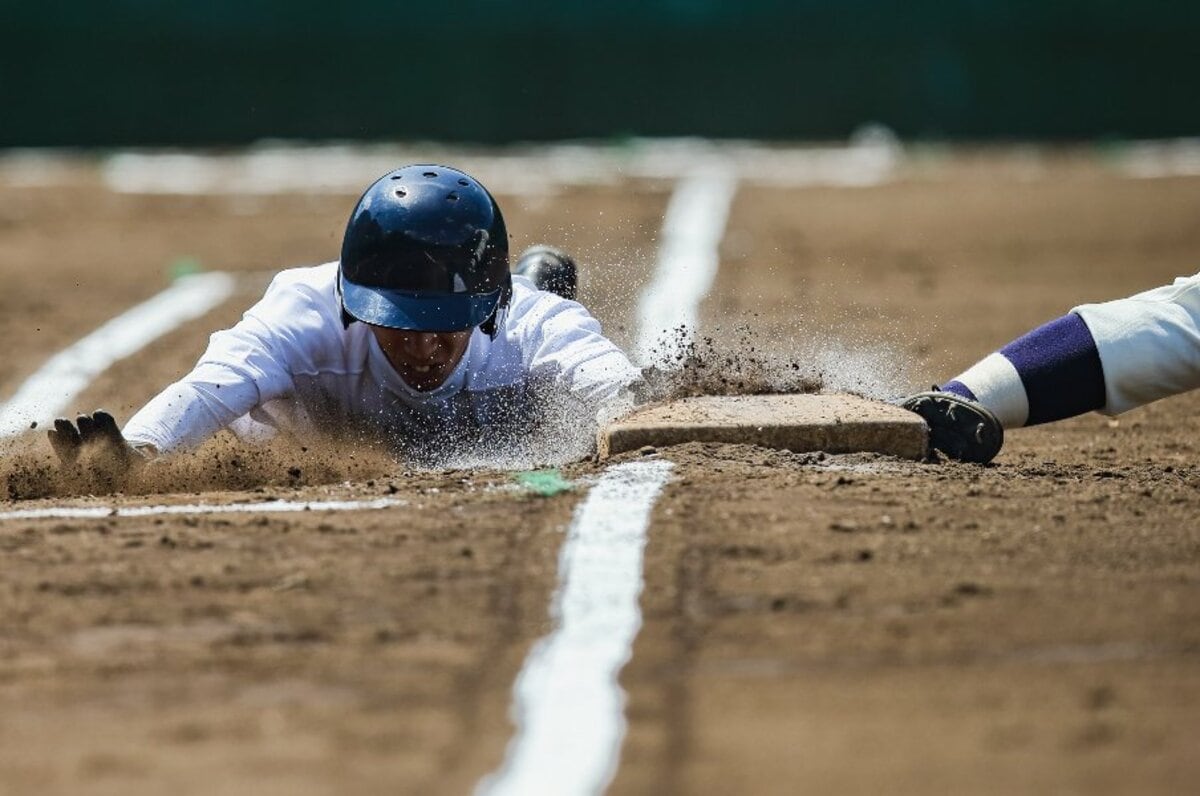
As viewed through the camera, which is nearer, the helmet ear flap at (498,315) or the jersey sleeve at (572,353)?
the jersey sleeve at (572,353)

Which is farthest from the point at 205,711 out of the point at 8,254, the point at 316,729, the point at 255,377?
the point at 8,254

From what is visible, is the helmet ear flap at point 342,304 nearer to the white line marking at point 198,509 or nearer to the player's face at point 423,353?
the player's face at point 423,353

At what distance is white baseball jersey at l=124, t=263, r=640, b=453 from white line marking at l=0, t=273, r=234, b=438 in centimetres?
125

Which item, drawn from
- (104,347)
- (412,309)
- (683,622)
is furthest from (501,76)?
(683,622)

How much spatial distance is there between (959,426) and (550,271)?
2221 mm

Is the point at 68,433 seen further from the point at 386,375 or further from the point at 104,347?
the point at 104,347

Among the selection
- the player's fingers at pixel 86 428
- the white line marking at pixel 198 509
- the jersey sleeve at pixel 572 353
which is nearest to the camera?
the white line marking at pixel 198 509

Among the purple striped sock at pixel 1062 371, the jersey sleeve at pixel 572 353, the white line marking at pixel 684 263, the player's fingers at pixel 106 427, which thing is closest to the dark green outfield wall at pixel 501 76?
the white line marking at pixel 684 263

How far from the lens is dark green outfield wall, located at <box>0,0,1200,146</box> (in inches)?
618

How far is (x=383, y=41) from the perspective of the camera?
623 inches

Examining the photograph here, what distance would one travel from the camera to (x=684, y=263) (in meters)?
10.0

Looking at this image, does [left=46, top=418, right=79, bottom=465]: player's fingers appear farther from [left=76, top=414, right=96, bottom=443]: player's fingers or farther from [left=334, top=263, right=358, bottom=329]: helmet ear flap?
[left=334, top=263, right=358, bottom=329]: helmet ear flap

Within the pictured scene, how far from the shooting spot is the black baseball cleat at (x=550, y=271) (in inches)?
277

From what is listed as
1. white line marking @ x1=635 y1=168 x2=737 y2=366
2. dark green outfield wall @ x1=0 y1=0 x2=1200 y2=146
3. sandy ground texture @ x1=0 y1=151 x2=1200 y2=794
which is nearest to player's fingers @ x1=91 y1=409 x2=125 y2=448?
sandy ground texture @ x1=0 y1=151 x2=1200 y2=794
